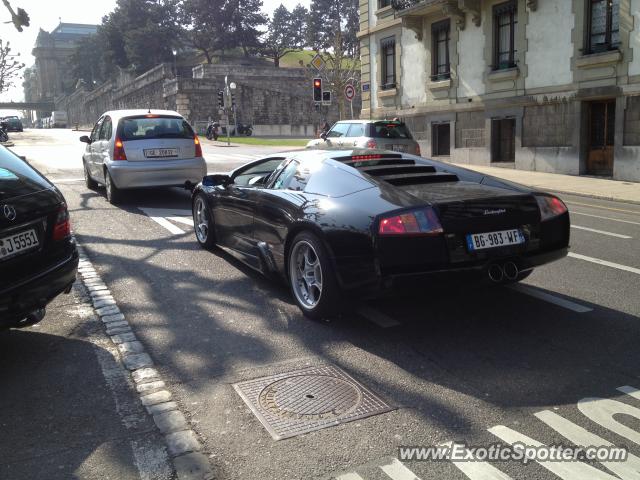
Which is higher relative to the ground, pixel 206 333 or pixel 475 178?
pixel 475 178

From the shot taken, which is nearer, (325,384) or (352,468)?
(352,468)

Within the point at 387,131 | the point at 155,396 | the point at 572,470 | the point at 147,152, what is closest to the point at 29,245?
the point at 155,396

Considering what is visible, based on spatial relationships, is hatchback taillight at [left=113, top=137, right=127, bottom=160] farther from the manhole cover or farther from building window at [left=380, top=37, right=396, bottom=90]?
building window at [left=380, top=37, right=396, bottom=90]

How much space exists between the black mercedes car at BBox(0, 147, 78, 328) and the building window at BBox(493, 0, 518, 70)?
63.3ft

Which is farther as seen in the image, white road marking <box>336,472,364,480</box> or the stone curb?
the stone curb

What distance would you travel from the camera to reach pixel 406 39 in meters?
26.3

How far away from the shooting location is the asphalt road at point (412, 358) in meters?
3.06

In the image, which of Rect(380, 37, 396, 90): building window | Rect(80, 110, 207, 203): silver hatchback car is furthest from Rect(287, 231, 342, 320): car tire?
Rect(380, 37, 396, 90): building window

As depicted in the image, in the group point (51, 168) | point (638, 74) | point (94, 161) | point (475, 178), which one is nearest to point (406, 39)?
point (638, 74)

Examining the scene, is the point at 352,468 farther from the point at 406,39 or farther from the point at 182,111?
the point at 182,111

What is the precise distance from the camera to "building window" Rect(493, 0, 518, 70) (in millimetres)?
21059

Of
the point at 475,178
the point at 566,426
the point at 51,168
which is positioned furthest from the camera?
the point at 51,168

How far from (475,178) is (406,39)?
22471 millimetres

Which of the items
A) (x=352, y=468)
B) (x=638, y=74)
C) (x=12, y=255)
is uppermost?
(x=638, y=74)
